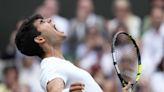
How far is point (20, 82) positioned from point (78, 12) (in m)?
1.71

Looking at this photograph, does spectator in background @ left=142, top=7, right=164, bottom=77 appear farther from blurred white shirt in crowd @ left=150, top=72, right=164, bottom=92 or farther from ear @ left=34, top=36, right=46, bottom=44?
ear @ left=34, top=36, right=46, bottom=44

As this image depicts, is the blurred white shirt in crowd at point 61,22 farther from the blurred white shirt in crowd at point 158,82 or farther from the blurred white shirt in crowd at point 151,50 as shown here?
the blurred white shirt in crowd at point 158,82

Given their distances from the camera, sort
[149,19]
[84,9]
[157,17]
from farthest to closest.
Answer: [84,9]
[149,19]
[157,17]

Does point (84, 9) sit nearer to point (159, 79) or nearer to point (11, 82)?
point (11, 82)

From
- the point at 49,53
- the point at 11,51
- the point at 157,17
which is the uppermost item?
the point at 49,53

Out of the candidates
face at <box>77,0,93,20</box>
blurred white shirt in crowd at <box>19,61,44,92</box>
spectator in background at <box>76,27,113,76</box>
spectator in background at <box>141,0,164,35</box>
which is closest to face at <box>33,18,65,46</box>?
spectator in background at <box>76,27,113,76</box>

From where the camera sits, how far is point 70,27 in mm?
11797

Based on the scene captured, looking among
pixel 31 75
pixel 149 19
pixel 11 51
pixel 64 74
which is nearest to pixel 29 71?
pixel 31 75

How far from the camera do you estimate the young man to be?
5793 millimetres

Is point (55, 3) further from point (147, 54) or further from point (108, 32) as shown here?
point (147, 54)

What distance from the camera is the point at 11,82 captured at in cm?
1129

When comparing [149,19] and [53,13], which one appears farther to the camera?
[53,13]

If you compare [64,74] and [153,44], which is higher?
[64,74]

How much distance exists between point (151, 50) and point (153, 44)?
0.33 feet
